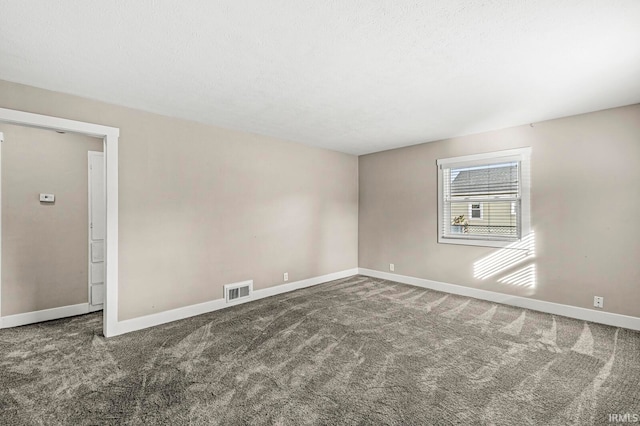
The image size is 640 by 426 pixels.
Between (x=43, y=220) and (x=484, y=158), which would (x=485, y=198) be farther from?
(x=43, y=220)

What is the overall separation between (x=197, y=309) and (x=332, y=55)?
3.33m

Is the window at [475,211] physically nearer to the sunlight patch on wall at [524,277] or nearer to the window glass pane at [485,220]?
the window glass pane at [485,220]

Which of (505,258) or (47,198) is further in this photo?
(505,258)

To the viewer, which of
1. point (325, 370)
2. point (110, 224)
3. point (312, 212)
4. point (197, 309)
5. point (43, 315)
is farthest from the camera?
point (312, 212)

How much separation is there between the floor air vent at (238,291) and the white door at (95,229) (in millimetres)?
1696

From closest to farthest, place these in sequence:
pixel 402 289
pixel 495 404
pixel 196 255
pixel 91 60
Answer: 1. pixel 495 404
2. pixel 91 60
3. pixel 196 255
4. pixel 402 289

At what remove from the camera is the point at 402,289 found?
4914 millimetres

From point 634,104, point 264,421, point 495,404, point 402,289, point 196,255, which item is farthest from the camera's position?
point 402,289

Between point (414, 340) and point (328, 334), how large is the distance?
883 millimetres

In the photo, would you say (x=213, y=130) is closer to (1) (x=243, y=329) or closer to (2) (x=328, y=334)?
(1) (x=243, y=329)

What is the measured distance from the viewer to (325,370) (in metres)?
2.43

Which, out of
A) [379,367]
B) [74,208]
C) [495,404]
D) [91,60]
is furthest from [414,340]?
[74,208]

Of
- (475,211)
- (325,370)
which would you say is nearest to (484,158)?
(475,211)

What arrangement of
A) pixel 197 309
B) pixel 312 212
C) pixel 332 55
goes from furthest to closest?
pixel 312 212 → pixel 197 309 → pixel 332 55
